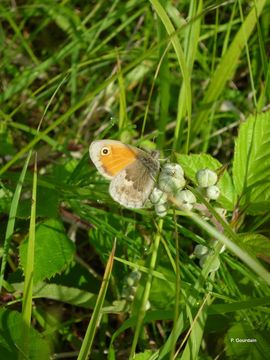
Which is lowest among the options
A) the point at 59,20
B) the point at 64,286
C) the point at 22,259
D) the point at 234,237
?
the point at 64,286

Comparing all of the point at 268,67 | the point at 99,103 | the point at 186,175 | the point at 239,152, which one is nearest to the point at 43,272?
the point at 186,175

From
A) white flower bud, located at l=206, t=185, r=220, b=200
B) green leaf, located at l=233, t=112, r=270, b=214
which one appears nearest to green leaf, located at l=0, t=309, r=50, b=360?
white flower bud, located at l=206, t=185, r=220, b=200

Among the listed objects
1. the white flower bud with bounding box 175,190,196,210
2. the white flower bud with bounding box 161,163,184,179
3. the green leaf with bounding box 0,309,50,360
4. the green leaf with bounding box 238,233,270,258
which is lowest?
the green leaf with bounding box 238,233,270,258

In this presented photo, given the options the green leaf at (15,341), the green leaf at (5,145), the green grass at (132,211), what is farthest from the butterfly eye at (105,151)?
the green leaf at (5,145)

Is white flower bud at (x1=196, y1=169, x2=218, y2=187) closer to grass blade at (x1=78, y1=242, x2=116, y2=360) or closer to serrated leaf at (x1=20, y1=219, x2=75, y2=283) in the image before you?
grass blade at (x1=78, y1=242, x2=116, y2=360)

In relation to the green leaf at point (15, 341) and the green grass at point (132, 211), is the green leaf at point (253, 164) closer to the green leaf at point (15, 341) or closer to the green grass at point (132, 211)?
the green grass at point (132, 211)

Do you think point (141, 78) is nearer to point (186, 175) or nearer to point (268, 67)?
point (268, 67)
